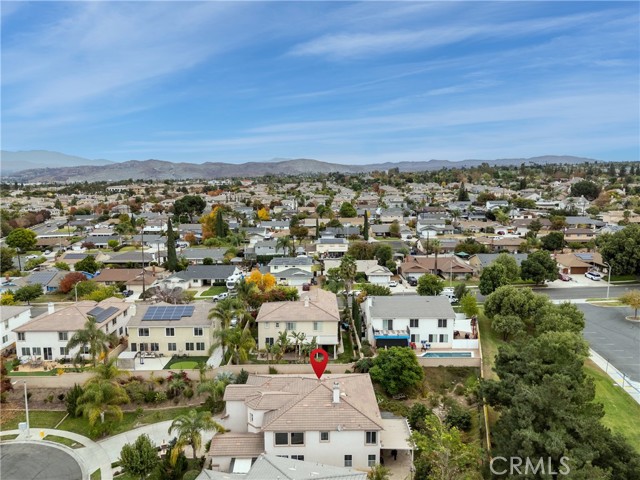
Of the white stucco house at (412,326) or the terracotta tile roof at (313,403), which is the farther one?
the white stucco house at (412,326)

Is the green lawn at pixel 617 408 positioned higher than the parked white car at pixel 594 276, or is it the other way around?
the parked white car at pixel 594 276

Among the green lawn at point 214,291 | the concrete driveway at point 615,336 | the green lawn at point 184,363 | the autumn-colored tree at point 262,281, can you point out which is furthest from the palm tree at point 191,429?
the green lawn at point 214,291

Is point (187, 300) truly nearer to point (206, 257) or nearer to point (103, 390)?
point (103, 390)

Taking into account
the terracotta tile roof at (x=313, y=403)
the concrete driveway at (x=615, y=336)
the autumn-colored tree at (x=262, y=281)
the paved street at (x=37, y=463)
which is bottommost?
the paved street at (x=37, y=463)

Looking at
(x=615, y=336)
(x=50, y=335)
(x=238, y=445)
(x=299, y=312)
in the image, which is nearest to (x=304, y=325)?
(x=299, y=312)

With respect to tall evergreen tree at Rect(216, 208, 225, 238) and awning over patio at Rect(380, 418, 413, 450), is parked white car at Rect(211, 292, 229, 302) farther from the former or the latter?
tall evergreen tree at Rect(216, 208, 225, 238)

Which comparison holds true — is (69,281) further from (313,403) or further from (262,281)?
(313,403)

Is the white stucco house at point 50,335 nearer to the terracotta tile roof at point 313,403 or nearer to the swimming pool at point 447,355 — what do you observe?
the terracotta tile roof at point 313,403
